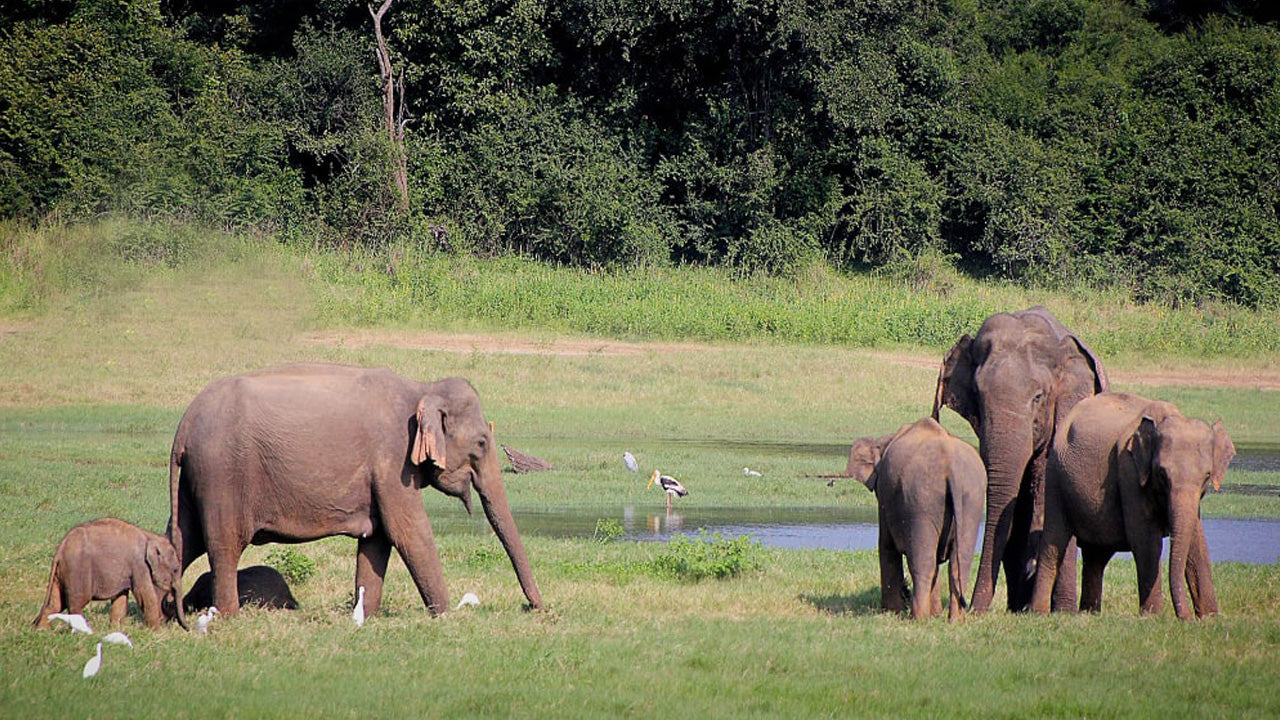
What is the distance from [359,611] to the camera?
11.9m

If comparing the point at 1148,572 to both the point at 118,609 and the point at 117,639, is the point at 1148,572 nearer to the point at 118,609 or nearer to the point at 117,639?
the point at 117,639

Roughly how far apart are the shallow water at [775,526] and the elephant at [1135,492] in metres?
5.05

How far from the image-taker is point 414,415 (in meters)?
12.5

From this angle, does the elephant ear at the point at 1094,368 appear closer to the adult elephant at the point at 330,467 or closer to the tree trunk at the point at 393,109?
the adult elephant at the point at 330,467

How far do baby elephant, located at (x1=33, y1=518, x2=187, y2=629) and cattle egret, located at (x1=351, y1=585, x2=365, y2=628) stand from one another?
4.25 feet

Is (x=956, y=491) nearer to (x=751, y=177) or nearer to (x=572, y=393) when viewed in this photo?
(x=572, y=393)

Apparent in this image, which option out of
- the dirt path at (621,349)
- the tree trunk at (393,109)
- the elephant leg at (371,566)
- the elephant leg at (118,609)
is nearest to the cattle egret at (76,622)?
the elephant leg at (118,609)

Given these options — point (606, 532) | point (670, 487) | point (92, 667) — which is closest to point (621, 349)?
point (670, 487)

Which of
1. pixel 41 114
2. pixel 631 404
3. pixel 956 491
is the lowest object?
pixel 631 404

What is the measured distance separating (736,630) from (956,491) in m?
2.15

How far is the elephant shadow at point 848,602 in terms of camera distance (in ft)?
45.0

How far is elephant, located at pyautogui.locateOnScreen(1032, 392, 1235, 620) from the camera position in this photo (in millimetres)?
11773

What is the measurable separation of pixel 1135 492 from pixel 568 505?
9755 millimetres

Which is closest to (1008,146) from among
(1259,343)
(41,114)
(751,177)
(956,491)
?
(751,177)
